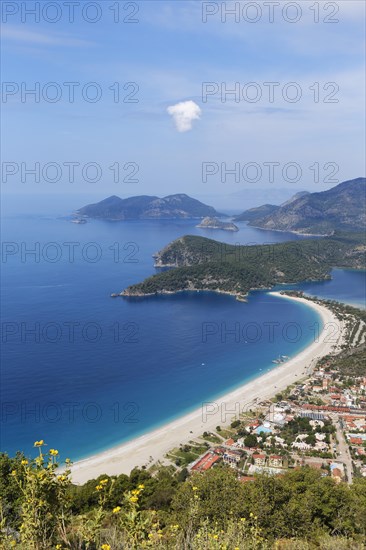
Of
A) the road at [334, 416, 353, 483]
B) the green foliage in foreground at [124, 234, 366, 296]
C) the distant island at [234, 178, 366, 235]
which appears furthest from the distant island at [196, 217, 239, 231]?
the road at [334, 416, 353, 483]

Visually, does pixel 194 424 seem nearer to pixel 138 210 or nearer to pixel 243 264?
pixel 243 264

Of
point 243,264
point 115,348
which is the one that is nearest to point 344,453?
point 115,348

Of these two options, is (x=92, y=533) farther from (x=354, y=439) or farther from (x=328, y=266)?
(x=328, y=266)

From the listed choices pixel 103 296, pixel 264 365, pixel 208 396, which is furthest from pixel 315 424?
pixel 103 296

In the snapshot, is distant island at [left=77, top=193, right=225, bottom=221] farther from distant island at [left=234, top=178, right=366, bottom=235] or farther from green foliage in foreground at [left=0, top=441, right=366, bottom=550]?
green foliage in foreground at [left=0, top=441, right=366, bottom=550]

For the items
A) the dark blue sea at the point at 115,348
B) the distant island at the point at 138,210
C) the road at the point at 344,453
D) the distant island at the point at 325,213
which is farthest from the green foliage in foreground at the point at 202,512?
the distant island at the point at 138,210

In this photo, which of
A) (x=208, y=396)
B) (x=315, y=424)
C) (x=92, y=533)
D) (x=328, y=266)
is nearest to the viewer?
(x=92, y=533)
